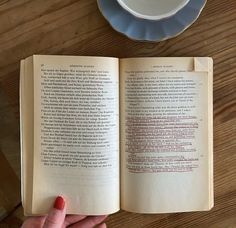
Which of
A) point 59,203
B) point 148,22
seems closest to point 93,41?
point 148,22

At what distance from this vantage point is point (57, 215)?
0.72m

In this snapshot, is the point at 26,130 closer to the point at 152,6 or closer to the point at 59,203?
the point at 59,203

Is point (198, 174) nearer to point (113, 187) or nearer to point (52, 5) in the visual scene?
point (113, 187)

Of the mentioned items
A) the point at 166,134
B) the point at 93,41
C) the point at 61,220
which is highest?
the point at 93,41

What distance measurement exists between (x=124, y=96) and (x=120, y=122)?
1.6 inches

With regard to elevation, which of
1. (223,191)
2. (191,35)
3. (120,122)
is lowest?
(223,191)

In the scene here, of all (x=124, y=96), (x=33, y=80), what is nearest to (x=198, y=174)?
(x=124, y=96)

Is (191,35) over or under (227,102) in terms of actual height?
over

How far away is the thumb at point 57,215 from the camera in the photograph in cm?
71

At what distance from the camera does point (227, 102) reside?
0.76 metres

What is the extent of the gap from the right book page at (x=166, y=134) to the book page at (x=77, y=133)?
23 mm

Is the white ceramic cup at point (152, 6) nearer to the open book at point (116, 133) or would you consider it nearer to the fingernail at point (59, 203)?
the open book at point (116, 133)

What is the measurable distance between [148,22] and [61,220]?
321mm

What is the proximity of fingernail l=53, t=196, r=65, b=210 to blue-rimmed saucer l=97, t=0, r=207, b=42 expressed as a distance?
0.87 ft
